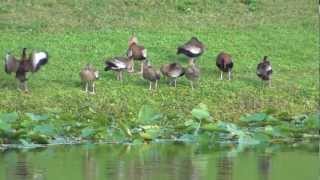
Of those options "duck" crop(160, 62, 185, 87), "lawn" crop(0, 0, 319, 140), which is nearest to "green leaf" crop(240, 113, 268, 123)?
"lawn" crop(0, 0, 319, 140)

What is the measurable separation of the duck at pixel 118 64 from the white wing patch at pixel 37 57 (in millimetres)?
1316

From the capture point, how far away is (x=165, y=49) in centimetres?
2486

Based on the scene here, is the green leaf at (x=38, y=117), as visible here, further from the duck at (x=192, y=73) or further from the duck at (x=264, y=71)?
the duck at (x=264, y=71)

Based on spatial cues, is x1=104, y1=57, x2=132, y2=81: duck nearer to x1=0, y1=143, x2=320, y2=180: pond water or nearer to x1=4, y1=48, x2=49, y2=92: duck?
x1=4, y1=48, x2=49, y2=92: duck

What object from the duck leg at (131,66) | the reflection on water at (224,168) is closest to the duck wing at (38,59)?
the duck leg at (131,66)

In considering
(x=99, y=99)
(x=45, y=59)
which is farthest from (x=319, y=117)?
(x=45, y=59)

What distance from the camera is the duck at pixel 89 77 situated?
21375mm

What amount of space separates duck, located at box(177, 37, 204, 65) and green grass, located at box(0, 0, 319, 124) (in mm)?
362

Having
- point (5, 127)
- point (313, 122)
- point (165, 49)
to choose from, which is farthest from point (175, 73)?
point (5, 127)

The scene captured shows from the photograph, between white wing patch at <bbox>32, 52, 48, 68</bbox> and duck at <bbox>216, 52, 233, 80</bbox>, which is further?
duck at <bbox>216, 52, 233, 80</bbox>

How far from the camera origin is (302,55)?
25531 mm

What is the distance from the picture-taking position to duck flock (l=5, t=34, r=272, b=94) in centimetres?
2144

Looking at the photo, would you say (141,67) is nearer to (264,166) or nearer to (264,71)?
(264,71)

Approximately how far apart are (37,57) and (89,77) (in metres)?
1.29
